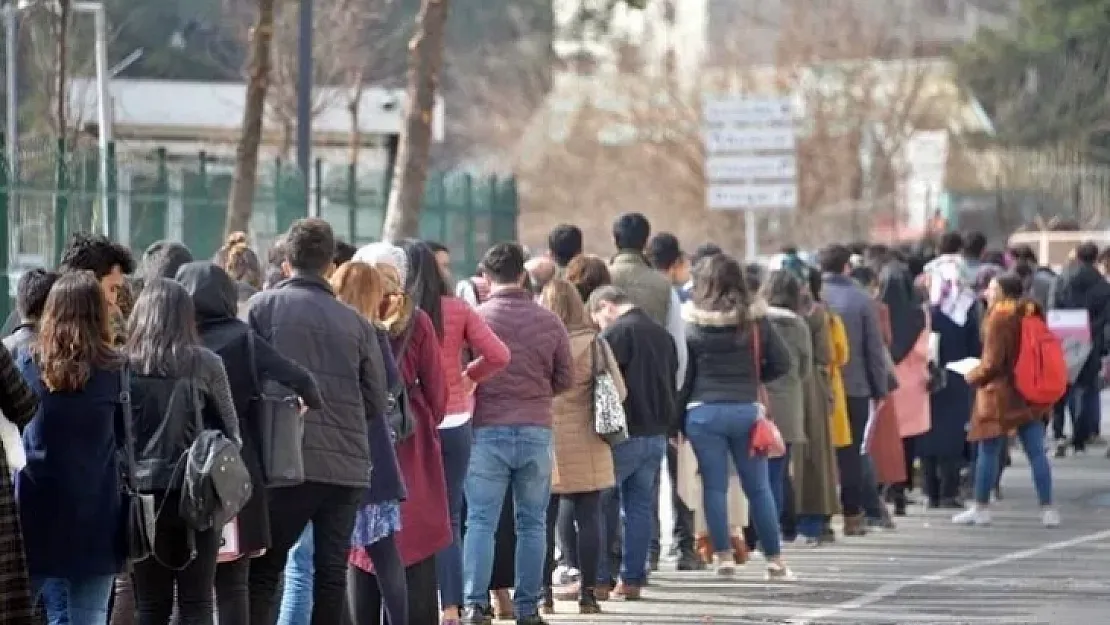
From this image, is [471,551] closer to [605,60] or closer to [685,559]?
[685,559]

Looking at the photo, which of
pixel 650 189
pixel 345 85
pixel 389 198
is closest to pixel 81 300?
pixel 389 198

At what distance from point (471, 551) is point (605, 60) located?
42.4 meters

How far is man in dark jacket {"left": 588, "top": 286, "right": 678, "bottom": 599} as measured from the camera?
13211 millimetres

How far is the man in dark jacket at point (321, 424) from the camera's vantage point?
976 cm

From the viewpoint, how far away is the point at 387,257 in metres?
10.8

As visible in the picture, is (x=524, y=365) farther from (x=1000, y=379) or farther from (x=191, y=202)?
(x=191, y=202)

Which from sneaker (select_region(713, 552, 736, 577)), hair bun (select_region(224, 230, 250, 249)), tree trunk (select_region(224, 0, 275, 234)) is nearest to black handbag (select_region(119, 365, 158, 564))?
hair bun (select_region(224, 230, 250, 249))

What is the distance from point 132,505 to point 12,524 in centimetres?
56

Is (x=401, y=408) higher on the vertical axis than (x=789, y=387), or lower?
higher

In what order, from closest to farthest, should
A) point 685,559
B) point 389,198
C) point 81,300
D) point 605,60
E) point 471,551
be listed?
1. point 81,300
2. point 471,551
3. point 685,559
4. point 389,198
5. point 605,60

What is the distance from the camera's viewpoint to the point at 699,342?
1423 centimetres

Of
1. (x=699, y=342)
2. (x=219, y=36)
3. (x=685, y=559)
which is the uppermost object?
(x=219, y=36)

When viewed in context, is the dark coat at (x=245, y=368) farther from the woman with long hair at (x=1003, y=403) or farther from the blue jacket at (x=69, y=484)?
the woman with long hair at (x=1003, y=403)

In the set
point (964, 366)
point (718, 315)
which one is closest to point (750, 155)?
point (964, 366)
